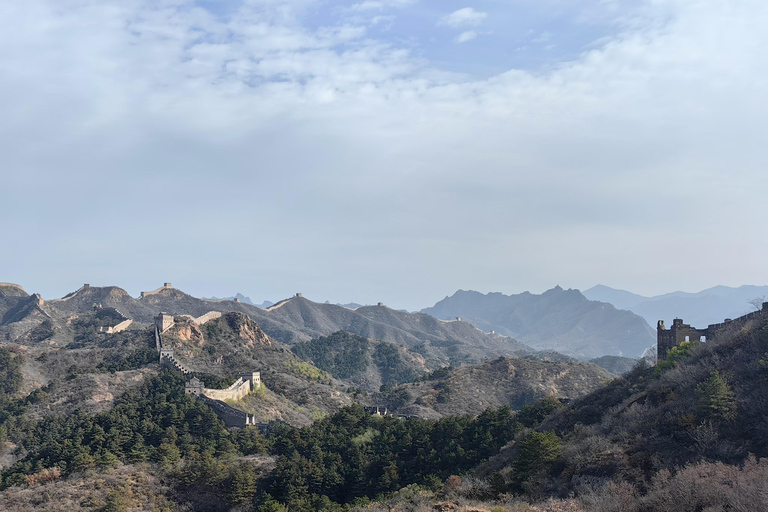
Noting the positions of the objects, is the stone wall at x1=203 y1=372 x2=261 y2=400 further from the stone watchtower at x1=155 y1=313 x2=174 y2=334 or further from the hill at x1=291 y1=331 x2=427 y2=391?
Result: the hill at x1=291 y1=331 x2=427 y2=391

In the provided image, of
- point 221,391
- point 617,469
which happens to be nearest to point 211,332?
point 221,391

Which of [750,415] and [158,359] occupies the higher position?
[158,359]

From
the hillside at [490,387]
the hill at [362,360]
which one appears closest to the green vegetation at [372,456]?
the hillside at [490,387]

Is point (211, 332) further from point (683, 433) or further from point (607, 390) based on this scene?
point (683, 433)

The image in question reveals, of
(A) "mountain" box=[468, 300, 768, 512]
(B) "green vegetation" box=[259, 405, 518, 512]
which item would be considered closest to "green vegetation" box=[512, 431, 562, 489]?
(A) "mountain" box=[468, 300, 768, 512]

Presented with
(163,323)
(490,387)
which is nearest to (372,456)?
(163,323)
